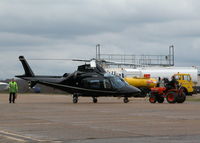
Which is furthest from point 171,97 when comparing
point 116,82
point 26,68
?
point 26,68

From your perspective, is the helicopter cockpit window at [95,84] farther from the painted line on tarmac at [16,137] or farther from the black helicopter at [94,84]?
the painted line on tarmac at [16,137]

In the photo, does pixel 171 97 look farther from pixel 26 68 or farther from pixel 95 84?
pixel 26 68

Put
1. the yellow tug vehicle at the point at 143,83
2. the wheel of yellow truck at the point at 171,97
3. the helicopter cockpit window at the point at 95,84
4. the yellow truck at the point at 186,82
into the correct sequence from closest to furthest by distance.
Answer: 1. the wheel of yellow truck at the point at 171,97
2. the helicopter cockpit window at the point at 95,84
3. the yellow truck at the point at 186,82
4. the yellow tug vehicle at the point at 143,83

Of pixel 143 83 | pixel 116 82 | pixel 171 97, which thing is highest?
pixel 143 83

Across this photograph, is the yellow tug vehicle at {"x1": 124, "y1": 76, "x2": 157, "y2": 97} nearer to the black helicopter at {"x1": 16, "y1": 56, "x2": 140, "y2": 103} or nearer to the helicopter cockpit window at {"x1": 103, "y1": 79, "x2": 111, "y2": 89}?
the black helicopter at {"x1": 16, "y1": 56, "x2": 140, "y2": 103}

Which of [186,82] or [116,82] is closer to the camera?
[116,82]

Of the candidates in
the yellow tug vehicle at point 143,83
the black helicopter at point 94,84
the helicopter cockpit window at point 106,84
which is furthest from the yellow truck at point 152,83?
the helicopter cockpit window at point 106,84

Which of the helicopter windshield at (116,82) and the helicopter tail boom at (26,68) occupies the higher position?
the helicopter tail boom at (26,68)

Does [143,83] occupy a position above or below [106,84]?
above

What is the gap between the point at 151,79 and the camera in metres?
56.7

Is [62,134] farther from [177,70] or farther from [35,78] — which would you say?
[177,70]

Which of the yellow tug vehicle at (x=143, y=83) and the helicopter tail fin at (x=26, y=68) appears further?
the yellow tug vehicle at (x=143, y=83)

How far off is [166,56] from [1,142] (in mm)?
73025

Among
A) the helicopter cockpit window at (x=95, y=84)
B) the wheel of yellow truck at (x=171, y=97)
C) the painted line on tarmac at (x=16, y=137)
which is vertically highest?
the helicopter cockpit window at (x=95, y=84)
